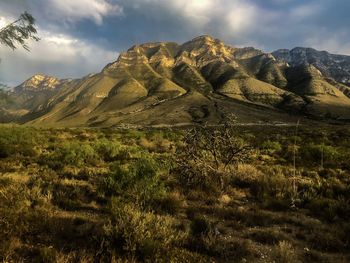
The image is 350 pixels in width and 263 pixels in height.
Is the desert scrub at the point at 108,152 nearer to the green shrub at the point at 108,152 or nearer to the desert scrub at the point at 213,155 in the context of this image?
the green shrub at the point at 108,152

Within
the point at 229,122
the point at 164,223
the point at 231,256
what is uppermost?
→ the point at 229,122

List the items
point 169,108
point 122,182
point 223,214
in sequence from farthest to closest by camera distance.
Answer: point 169,108 < point 122,182 < point 223,214

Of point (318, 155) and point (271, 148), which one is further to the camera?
point (271, 148)

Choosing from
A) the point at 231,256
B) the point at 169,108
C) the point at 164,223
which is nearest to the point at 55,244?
the point at 164,223

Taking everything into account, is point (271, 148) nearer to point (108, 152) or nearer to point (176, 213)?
point (108, 152)

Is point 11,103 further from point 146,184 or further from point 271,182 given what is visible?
point 271,182

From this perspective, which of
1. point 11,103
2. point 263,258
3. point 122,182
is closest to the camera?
point 263,258

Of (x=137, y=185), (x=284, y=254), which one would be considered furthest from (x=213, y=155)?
(x=284, y=254)

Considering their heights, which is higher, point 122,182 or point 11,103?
point 11,103

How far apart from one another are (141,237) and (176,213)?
2744 millimetres

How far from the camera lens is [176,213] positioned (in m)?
8.84

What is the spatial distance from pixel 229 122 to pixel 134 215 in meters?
6.14

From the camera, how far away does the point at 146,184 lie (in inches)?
381

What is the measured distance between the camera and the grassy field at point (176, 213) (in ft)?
20.6
